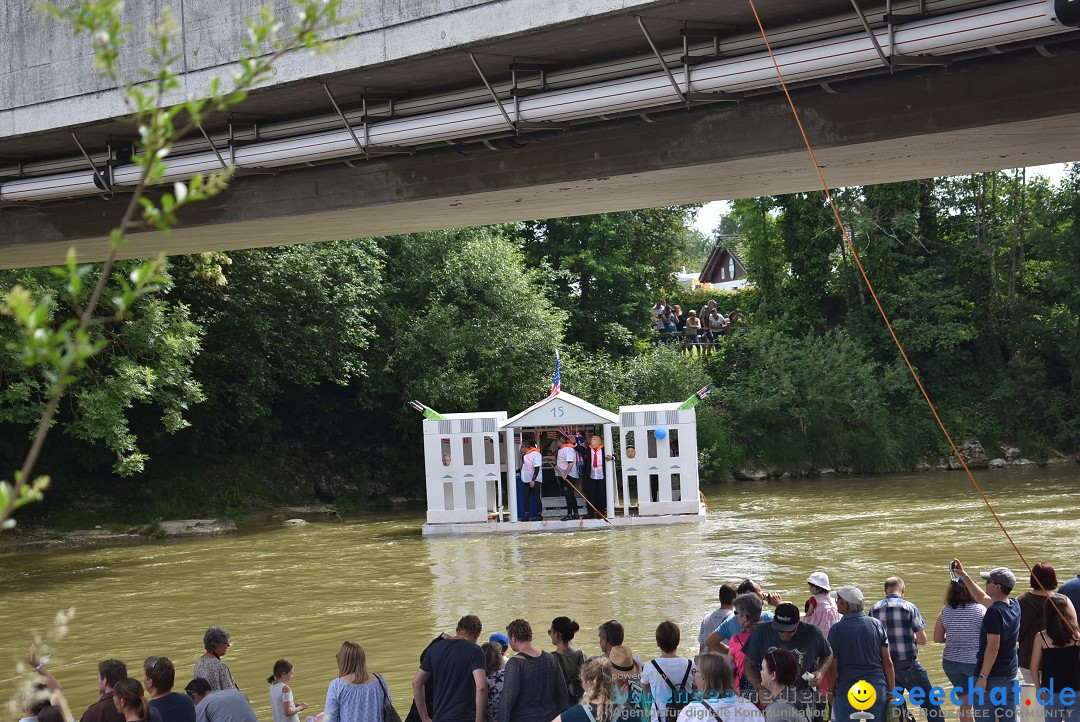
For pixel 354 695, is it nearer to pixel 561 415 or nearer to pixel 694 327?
pixel 561 415

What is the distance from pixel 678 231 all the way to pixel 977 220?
11910 mm

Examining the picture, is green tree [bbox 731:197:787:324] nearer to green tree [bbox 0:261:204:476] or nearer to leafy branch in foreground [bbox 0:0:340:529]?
green tree [bbox 0:261:204:476]

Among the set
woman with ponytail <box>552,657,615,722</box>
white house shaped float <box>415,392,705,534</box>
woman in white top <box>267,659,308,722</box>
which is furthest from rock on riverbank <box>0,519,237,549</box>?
woman with ponytail <box>552,657,615,722</box>

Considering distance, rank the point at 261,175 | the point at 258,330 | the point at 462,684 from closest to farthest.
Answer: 1. the point at 462,684
2. the point at 261,175
3. the point at 258,330

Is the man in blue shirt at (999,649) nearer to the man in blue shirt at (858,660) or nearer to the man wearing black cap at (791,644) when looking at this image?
the man in blue shirt at (858,660)

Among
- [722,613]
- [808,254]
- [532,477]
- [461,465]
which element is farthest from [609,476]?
[808,254]

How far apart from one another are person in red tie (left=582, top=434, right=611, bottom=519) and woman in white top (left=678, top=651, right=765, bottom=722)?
19.0 metres

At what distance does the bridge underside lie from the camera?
377 inches

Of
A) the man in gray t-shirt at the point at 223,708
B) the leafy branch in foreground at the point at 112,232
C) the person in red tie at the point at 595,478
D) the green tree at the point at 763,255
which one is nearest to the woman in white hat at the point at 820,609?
the man in gray t-shirt at the point at 223,708

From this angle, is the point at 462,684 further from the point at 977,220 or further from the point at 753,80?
the point at 977,220

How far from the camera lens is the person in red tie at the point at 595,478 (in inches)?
1000

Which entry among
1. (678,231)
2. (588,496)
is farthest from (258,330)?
(678,231)

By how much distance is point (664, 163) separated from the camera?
11094 millimetres

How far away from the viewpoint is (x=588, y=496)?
26062 mm
